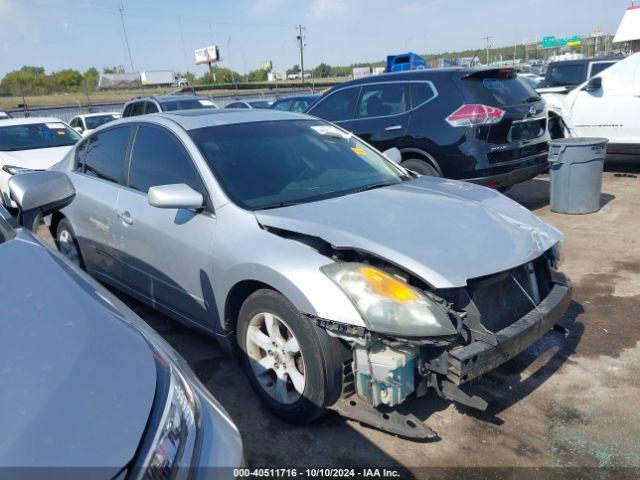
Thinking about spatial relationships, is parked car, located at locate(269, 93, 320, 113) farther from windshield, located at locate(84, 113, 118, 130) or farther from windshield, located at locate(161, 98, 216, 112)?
windshield, located at locate(84, 113, 118, 130)

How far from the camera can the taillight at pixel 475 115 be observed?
5953mm

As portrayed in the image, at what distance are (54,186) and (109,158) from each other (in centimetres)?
162

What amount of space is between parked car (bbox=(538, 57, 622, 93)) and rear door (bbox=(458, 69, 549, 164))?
722 cm

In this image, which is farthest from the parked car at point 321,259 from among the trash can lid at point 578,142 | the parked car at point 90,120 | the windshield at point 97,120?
the windshield at point 97,120

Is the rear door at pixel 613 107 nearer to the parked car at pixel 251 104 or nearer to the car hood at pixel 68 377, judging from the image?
the car hood at pixel 68 377

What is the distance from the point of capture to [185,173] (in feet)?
11.4

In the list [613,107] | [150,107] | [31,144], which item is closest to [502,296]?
A: [613,107]

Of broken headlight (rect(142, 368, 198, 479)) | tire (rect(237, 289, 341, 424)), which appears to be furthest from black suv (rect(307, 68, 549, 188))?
broken headlight (rect(142, 368, 198, 479))

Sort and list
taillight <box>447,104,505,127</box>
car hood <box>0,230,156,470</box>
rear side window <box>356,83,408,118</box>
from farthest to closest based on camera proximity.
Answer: rear side window <box>356,83,408,118</box>
taillight <box>447,104,505,127</box>
car hood <box>0,230,156,470</box>

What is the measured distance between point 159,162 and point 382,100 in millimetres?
3884

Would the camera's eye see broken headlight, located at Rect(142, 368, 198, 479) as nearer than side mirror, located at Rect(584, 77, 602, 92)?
Yes

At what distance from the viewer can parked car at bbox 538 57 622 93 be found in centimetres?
1304

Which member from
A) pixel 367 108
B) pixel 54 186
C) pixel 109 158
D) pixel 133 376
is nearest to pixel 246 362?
pixel 54 186

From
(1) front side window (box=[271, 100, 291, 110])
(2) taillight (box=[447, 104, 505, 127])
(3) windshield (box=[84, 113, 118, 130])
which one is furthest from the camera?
(3) windshield (box=[84, 113, 118, 130])
